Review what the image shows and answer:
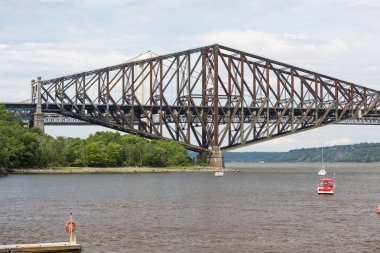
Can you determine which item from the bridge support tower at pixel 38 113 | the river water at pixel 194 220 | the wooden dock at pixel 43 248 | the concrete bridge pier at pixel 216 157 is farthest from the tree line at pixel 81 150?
the wooden dock at pixel 43 248

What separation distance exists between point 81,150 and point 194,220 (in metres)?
118

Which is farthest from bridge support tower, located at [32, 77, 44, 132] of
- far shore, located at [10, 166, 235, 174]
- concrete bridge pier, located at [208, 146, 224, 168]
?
concrete bridge pier, located at [208, 146, 224, 168]

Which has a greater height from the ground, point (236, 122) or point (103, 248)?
point (236, 122)

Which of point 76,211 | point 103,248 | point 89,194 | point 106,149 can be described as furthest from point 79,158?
point 103,248

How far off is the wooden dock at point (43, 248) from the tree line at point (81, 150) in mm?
100449

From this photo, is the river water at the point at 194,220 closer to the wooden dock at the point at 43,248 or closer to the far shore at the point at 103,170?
the wooden dock at the point at 43,248

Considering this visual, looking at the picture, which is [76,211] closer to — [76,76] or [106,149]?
[106,149]

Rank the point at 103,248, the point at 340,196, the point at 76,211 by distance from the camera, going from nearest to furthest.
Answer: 1. the point at 103,248
2. the point at 76,211
3. the point at 340,196

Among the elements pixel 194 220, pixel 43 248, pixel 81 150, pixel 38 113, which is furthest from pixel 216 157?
pixel 43 248

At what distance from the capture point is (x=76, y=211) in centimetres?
6925

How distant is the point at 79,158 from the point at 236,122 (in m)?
47.5

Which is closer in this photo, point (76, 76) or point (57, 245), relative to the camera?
point (57, 245)

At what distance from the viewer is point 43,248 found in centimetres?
4147

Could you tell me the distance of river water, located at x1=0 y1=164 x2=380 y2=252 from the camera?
1880 inches
